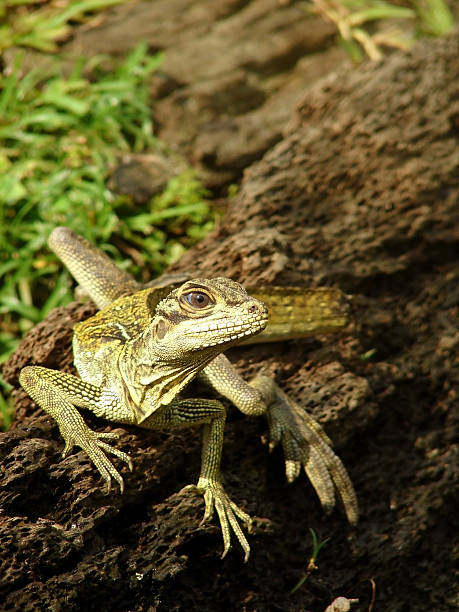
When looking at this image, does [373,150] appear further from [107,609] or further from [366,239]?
[107,609]

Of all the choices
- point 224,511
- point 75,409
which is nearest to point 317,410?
point 224,511

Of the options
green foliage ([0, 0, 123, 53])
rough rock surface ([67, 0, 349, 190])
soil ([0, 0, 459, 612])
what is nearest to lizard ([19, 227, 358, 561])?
soil ([0, 0, 459, 612])

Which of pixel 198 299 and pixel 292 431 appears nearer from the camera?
pixel 198 299

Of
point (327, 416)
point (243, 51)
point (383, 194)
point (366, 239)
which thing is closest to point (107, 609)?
point (327, 416)

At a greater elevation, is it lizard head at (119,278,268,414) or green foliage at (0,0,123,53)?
green foliage at (0,0,123,53)

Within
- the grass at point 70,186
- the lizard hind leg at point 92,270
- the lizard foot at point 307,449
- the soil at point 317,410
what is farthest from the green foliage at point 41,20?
the lizard foot at point 307,449

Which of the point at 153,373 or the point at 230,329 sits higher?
the point at 230,329

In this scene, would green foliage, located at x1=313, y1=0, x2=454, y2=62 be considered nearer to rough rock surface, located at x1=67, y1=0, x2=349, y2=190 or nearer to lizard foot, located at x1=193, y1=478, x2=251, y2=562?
rough rock surface, located at x1=67, y1=0, x2=349, y2=190

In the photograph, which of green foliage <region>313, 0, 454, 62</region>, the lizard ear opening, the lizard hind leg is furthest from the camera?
green foliage <region>313, 0, 454, 62</region>

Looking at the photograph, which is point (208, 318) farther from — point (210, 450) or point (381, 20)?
point (381, 20)
